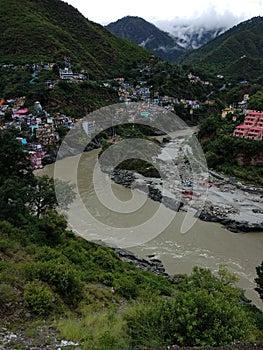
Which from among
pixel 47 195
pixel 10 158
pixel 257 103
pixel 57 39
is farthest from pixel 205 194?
pixel 57 39

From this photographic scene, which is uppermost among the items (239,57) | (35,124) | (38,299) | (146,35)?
(146,35)

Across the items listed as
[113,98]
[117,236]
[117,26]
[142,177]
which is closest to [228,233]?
[117,236]

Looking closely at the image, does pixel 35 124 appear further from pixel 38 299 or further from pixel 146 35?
pixel 146 35

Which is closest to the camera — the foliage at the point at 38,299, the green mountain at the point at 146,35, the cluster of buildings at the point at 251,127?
the foliage at the point at 38,299

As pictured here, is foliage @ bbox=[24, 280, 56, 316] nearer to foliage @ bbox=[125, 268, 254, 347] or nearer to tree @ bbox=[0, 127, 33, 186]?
foliage @ bbox=[125, 268, 254, 347]

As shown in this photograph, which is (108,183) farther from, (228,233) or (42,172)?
(228,233)

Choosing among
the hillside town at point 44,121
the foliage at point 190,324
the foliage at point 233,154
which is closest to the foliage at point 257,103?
the hillside town at point 44,121

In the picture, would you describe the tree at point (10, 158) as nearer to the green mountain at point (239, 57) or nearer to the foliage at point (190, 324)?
the foliage at point (190, 324)
